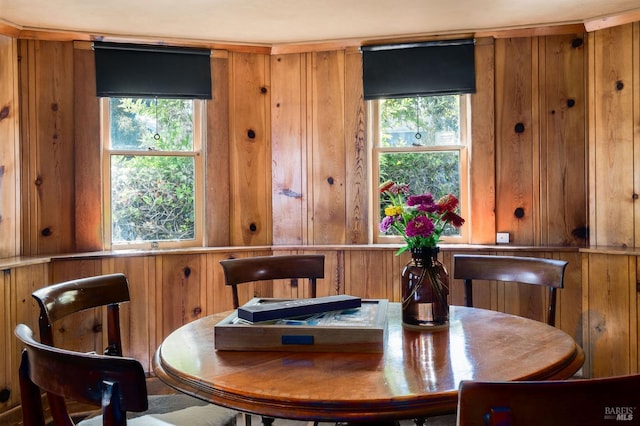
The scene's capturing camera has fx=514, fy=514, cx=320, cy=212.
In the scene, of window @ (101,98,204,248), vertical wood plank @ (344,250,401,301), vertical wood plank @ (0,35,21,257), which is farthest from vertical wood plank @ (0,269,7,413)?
vertical wood plank @ (344,250,401,301)

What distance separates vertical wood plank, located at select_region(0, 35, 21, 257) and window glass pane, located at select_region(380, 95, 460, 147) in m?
2.26

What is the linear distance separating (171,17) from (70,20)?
0.58 m

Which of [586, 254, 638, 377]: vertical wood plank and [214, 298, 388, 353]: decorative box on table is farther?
[586, 254, 638, 377]: vertical wood plank

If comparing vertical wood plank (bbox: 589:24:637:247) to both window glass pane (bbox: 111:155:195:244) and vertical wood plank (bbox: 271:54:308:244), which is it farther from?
window glass pane (bbox: 111:155:195:244)

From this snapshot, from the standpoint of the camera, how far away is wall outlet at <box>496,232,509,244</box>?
3.24 meters

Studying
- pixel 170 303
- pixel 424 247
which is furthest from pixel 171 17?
pixel 424 247

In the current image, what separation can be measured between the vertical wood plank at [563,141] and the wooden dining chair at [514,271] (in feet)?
3.54

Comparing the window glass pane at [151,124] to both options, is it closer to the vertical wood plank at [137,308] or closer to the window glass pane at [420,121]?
the vertical wood plank at [137,308]

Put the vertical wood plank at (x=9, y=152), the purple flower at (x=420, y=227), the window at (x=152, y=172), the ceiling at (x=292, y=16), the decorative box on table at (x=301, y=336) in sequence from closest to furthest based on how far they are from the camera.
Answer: the decorative box on table at (x=301, y=336) < the purple flower at (x=420, y=227) < the ceiling at (x=292, y=16) < the vertical wood plank at (x=9, y=152) < the window at (x=152, y=172)

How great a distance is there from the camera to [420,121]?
11.2 feet

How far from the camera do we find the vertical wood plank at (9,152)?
9.61 feet

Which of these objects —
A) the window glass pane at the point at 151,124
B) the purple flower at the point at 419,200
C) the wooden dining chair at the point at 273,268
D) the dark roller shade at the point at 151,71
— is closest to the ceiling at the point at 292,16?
the dark roller shade at the point at 151,71

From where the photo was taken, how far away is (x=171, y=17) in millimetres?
2949

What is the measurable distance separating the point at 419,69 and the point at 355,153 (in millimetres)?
679
